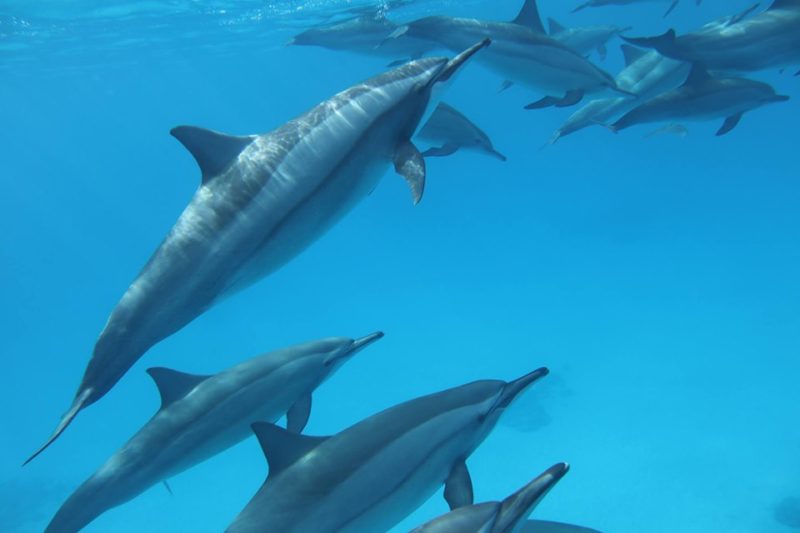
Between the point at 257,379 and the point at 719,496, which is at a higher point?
the point at 257,379

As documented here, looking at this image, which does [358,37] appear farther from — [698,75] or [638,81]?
[698,75]

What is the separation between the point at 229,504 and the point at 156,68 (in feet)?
128

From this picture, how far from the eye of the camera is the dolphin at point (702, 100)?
21.0 feet

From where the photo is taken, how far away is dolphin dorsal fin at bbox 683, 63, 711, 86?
637cm

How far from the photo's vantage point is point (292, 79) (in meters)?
80.4

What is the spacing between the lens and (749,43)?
6254mm

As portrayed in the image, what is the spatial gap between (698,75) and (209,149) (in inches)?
212

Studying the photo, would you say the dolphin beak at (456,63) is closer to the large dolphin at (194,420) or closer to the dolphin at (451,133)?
the large dolphin at (194,420)

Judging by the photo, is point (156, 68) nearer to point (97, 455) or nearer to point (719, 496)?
point (97, 455)

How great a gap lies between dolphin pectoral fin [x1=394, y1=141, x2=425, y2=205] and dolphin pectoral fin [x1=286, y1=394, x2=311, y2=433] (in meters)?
2.02

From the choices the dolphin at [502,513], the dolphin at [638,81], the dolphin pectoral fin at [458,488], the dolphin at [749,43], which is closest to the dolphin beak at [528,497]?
the dolphin at [502,513]

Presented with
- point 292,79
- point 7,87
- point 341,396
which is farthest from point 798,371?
point 292,79

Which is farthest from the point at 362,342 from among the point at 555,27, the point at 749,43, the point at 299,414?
the point at 555,27

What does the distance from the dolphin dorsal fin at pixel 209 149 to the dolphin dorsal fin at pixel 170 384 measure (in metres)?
1.74
